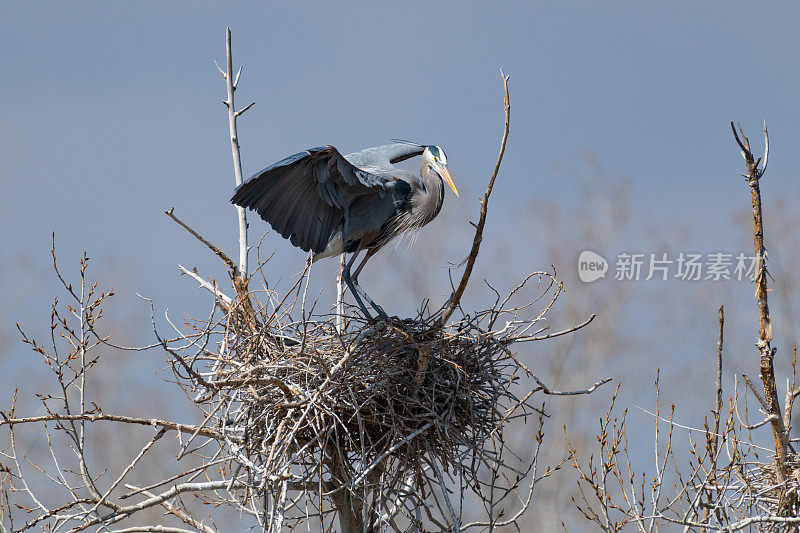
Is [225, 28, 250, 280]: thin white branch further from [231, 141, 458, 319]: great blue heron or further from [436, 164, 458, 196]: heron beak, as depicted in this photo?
[436, 164, 458, 196]: heron beak

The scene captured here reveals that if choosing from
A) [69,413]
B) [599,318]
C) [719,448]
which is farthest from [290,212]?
[599,318]

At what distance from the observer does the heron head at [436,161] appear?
537 centimetres

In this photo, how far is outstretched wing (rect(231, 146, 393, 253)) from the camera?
4.55 meters

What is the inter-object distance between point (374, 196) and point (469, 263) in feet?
6.17

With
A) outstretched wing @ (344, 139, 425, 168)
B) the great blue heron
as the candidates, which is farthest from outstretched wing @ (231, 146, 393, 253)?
outstretched wing @ (344, 139, 425, 168)

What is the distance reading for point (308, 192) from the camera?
4867mm

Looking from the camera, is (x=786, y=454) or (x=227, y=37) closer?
(x=786, y=454)

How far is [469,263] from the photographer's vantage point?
11.5 ft

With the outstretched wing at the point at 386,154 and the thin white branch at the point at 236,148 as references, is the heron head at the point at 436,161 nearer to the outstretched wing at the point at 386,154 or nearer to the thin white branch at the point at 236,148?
the outstretched wing at the point at 386,154

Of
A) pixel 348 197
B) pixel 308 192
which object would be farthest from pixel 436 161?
pixel 308 192

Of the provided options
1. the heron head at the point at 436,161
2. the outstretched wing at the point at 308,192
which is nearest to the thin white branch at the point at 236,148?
the outstretched wing at the point at 308,192

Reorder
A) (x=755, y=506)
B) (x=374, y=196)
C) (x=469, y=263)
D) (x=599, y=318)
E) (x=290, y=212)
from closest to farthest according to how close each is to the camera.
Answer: (x=469, y=263) < (x=755, y=506) < (x=290, y=212) < (x=374, y=196) < (x=599, y=318)

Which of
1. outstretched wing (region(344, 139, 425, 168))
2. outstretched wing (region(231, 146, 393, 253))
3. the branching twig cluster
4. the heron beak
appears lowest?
the branching twig cluster

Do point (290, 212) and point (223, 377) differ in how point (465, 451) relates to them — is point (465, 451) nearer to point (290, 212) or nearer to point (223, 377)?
point (223, 377)
